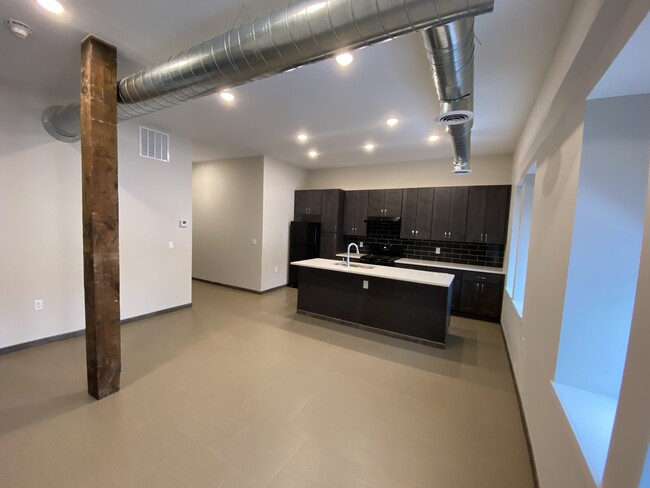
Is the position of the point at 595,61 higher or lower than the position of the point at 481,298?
higher

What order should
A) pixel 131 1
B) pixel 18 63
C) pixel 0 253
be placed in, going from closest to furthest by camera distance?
pixel 131 1, pixel 18 63, pixel 0 253

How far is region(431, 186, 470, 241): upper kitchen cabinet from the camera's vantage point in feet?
16.4

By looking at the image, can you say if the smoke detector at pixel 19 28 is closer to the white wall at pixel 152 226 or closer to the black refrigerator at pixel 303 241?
the white wall at pixel 152 226

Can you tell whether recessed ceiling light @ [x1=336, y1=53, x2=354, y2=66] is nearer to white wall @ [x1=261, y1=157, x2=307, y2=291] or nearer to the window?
the window

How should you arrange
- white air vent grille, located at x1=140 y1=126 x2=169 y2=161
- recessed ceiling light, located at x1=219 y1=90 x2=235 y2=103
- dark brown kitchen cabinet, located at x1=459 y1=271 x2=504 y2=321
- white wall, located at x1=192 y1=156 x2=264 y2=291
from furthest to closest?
white wall, located at x1=192 y1=156 x2=264 y2=291 < dark brown kitchen cabinet, located at x1=459 y1=271 x2=504 y2=321 < white air vent grille, located at x1=140 y1=126 x2=169 y2=161 < recessed ceiling light, located at x1=219 y1=90 x2=235 y2=103

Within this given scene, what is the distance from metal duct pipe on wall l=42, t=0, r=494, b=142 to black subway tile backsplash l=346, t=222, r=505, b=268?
451 centimetres

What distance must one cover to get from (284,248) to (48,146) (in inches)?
162

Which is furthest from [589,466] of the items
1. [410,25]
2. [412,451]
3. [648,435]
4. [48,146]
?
[48,146]

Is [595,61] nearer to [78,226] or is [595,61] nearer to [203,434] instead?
[203,434]

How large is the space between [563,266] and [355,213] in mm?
4719

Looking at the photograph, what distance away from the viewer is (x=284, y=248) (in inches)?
249

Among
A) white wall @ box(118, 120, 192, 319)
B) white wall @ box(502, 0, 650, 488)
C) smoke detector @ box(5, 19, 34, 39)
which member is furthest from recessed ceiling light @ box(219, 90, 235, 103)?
white wall @ box(502, 0, 650, 488)

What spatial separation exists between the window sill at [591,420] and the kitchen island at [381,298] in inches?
75.8

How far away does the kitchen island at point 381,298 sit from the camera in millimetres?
3512
